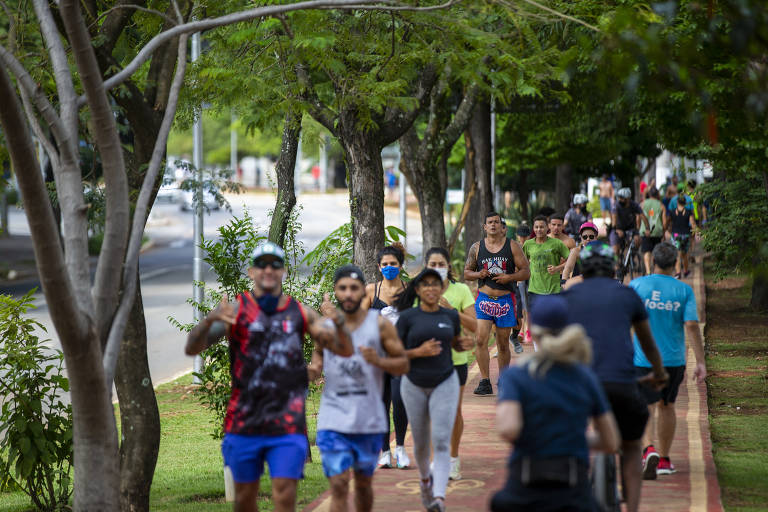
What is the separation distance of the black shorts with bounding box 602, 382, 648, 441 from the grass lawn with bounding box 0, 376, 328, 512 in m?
3.14

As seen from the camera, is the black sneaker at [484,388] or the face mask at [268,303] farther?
the black sneaker at [484,388]

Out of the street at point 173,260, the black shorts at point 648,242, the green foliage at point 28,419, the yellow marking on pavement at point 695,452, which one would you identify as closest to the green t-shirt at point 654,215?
the black shorts at point 648,242

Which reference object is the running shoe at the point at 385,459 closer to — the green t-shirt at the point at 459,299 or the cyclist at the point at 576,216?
the green t-shirt at the point at 459,299

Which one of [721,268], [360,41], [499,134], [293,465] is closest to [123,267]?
[293,465]

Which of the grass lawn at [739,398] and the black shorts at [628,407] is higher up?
the black shorts at [628,407]

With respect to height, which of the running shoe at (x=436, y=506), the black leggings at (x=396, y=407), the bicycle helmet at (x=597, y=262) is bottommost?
the running shoe at (x=436, y=506)

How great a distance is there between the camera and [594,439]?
5.04m

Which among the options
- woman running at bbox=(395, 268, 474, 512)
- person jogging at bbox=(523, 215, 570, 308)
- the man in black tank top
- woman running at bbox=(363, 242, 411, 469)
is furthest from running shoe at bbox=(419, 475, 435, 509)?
person jogging at bbox=(523, 215, 570, 308)

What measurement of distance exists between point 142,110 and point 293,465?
3.90 metres

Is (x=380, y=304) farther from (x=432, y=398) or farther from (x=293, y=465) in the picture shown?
(x=293, y=465)

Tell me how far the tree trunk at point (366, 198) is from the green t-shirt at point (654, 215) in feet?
35.6

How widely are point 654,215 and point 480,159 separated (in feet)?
12.6

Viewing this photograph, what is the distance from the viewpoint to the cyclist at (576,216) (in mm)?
21344

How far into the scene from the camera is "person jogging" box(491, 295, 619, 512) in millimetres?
4875
